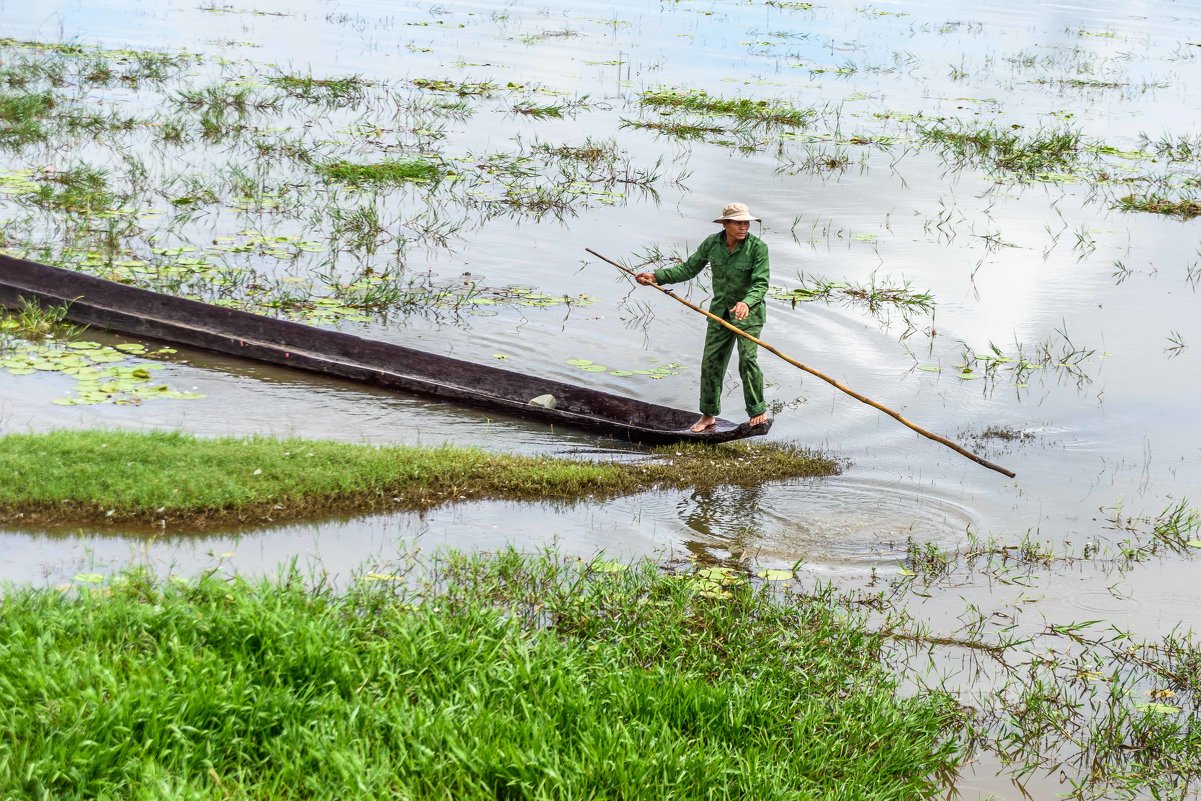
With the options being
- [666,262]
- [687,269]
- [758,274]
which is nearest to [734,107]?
[666,262]

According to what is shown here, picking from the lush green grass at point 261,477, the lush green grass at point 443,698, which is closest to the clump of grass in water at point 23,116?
the lush green grass at point 261,477

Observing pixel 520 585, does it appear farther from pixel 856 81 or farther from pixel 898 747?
pixel 856 81

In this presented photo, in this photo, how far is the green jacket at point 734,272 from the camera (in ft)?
25.3

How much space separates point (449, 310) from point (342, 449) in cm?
375

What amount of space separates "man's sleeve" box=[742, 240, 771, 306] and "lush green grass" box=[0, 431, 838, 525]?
47.3 inches

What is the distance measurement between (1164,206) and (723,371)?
33.0 ft

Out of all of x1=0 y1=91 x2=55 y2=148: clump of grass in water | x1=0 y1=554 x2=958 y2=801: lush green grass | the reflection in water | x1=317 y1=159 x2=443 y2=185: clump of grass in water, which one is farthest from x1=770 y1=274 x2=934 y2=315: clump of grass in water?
x1=0 y1=91 x2=55 y2=148: clump of grass in water

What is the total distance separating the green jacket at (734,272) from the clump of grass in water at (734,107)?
1159cm

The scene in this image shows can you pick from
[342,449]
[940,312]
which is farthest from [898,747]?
[940,312]

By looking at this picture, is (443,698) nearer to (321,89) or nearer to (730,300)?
(730,300)

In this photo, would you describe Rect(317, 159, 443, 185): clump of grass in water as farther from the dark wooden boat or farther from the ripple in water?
the ripple in water

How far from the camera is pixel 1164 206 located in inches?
592

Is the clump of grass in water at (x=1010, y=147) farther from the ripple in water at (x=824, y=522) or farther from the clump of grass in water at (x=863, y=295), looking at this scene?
the ripple in water at (x=824, y=522)

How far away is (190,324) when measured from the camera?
9133 millimetres
